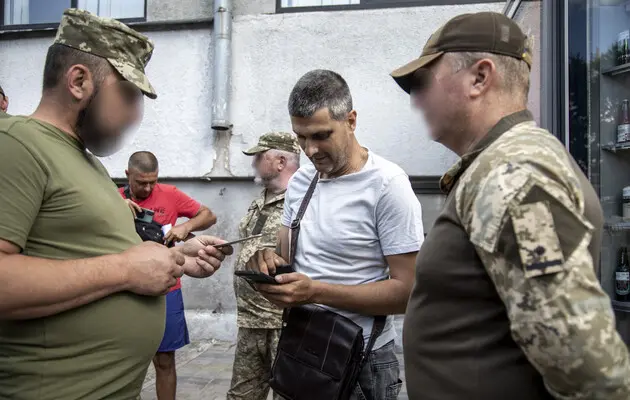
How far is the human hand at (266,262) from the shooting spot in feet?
7.18

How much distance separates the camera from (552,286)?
1.06 m

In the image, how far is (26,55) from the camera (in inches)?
263

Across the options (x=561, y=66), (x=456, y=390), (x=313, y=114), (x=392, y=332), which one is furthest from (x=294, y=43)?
(x=456, y=390)

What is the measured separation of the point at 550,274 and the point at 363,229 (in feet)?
3.83

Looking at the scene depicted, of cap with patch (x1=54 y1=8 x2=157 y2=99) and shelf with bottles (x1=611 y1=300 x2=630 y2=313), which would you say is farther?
shelf with bottles (x1=611 y1=300 x2=630 y2=313)

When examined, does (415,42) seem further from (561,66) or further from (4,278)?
(4,278)

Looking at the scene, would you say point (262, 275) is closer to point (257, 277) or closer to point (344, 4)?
point (257, 277)

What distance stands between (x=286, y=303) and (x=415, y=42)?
4.55 metres

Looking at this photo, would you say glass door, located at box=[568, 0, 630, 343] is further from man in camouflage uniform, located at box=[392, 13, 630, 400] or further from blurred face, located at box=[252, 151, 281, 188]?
man in camouflage uniform, located at box=[392, 13, 630, 400]

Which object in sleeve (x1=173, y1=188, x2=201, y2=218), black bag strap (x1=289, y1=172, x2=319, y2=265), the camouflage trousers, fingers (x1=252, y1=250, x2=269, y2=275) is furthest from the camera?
sleeve (x1=173, y1=188, x2=201, y2=218)

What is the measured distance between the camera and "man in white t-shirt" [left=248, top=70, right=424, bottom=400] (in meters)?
2.12

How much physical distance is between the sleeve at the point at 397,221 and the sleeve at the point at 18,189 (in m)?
1.22

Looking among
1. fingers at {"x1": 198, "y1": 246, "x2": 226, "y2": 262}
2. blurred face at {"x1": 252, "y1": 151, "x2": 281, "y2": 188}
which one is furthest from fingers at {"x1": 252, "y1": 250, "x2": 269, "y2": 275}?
blurred face at {"x1": 252, "y1": 151, "x2": 281, "y2": 188}

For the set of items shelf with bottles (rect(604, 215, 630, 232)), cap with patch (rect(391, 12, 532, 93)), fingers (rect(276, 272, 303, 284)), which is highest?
cap with patch (rect(391, 12, 532, 93))
